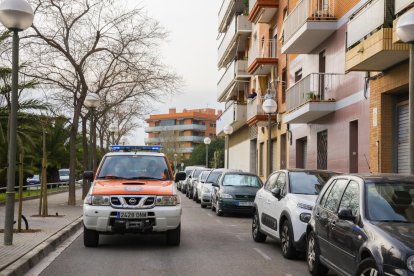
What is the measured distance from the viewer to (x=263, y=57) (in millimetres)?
30297

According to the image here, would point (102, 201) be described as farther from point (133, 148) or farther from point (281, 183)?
point (281, 183)

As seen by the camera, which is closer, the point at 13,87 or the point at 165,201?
the point at 13,87

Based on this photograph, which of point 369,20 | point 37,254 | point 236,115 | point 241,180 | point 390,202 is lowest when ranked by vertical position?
point 37,254

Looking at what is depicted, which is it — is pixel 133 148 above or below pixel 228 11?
below

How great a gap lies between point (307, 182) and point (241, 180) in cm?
928

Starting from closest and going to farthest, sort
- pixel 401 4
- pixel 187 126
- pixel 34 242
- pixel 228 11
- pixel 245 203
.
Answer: pixel 34 242
pixel 401 4
pixel 245 203
pixel 228 11
pixel 187 126

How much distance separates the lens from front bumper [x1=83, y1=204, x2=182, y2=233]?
1041 centimetres

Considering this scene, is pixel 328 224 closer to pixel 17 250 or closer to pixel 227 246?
pixel 227 246

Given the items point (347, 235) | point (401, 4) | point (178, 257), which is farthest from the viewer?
point (401, 4)

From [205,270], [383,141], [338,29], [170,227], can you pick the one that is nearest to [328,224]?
[205,270]

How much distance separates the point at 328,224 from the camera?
7387 millimetres

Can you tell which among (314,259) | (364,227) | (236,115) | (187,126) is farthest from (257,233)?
(187,126)

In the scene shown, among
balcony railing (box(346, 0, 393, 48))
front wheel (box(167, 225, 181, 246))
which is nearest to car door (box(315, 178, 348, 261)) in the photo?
front wheel (box(167, 225, 181, 246))

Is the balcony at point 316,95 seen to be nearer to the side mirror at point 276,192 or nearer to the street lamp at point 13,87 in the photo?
the side mirror at point 276,192
